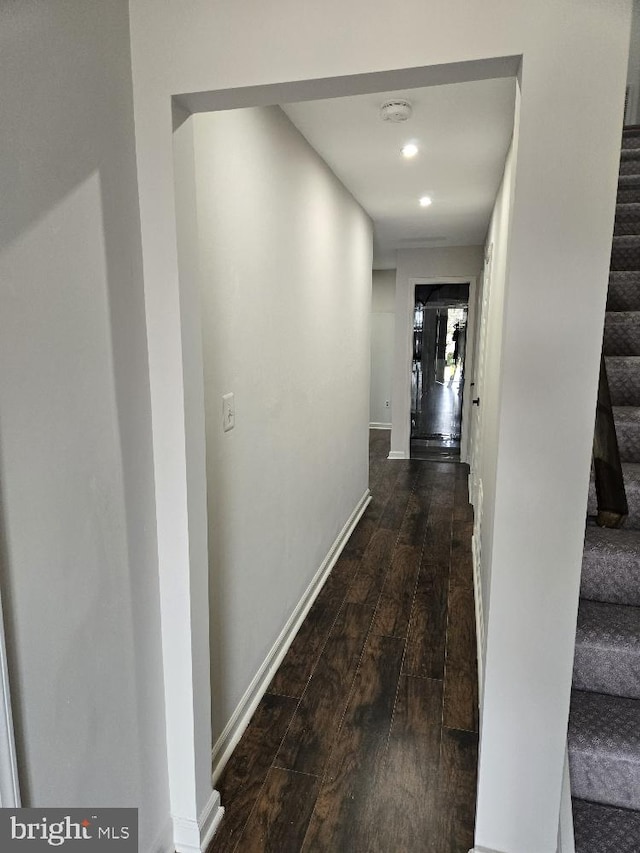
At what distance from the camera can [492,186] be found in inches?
130

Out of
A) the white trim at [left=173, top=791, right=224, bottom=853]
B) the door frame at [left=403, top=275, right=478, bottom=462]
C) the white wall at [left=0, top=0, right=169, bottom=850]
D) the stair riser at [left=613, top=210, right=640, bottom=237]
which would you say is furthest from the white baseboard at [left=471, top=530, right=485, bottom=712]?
the door frame at [left=403, top=275, right=478, bottom=462]

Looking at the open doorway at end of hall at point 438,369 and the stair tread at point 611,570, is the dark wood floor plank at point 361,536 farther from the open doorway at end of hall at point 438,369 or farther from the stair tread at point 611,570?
the open doorway at end of hall at point 438,369

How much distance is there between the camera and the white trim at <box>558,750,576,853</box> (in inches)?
48.9

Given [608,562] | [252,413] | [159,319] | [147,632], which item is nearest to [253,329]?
[252,413]

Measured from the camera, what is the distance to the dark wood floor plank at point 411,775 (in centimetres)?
163

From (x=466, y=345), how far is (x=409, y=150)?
359 cm

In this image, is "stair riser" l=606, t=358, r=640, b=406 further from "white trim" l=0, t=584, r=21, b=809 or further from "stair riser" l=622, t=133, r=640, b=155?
"white trim" l=0, t=584, r=21, b=809

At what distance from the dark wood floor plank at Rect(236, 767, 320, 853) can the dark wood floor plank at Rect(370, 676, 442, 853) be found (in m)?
0.22

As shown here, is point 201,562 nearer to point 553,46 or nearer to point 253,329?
point 253,329

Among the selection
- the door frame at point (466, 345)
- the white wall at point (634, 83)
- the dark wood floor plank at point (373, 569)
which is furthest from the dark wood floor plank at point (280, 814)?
the white wall at point (634, 83)

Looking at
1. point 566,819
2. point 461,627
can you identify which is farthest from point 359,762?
point 461,627

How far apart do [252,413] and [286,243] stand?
81 cm

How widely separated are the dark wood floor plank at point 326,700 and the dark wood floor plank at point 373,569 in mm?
182

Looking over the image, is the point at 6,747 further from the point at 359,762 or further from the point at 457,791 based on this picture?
the point at 457,791
